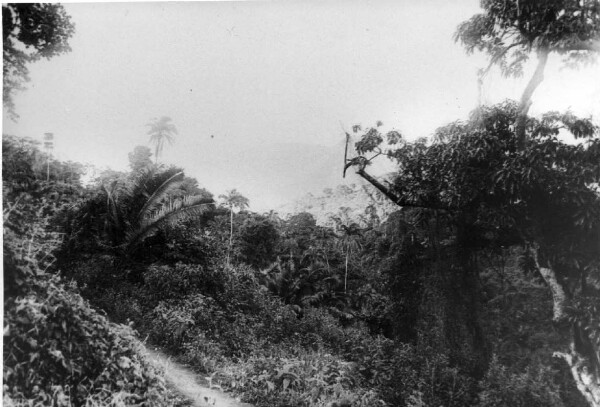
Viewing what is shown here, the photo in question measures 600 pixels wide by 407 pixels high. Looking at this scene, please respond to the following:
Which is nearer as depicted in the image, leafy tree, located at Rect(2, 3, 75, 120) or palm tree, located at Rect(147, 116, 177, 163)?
leafy tree, located at Rect(2, 3, 75, 120)

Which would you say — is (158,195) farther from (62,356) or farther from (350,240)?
(350,240)

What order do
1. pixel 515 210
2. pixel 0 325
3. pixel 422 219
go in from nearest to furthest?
pixel 0 325 → pixel 515 210 → pixel 422 219

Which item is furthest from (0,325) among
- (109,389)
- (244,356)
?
(244,356)

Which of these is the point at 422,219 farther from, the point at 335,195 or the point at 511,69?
the point at 335,195

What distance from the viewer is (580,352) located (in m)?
6.52

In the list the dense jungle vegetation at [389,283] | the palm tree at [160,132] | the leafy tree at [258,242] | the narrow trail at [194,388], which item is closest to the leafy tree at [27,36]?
the dense jungle vegetation at [389,283]

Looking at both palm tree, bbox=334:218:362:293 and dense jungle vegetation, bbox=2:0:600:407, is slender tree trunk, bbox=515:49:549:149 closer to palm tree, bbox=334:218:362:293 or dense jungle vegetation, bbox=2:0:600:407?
dense jungle vegetation, bbox=2:0:600:407

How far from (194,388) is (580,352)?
6792 mm

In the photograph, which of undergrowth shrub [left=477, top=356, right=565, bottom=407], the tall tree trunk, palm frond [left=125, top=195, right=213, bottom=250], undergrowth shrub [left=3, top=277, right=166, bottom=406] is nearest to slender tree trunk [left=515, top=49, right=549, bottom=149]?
the tall tree trunk

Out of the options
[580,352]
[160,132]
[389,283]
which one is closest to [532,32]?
[580,352]

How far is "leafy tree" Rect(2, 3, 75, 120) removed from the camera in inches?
223

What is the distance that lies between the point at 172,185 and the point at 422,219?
677 centimetres

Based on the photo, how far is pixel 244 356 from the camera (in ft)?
24.4

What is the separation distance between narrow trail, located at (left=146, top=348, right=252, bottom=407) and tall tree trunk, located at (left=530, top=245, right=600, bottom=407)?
19.2 feet
